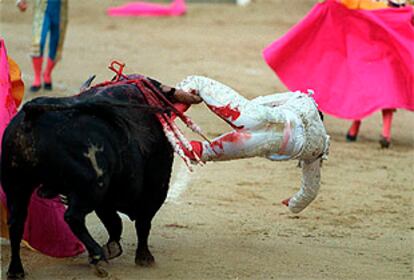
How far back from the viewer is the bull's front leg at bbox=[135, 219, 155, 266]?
480cm

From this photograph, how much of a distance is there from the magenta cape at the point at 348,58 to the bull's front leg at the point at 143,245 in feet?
12.3

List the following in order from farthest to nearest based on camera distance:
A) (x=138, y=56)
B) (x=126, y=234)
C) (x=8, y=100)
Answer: (x=138, y=56)
(x=126, y=234)
(x=8, y=100)

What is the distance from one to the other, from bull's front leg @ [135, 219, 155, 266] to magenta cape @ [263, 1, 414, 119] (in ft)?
12.3

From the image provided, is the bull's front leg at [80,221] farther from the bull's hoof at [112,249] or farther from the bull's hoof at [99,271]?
the bull's hoof at [112,249]

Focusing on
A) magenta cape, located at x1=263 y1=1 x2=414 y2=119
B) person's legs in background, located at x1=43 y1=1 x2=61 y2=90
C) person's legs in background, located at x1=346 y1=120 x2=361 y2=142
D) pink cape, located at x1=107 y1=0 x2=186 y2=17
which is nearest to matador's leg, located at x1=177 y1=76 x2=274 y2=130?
magenta cape, located at x1=263 y1=1 x2=414 y2=119

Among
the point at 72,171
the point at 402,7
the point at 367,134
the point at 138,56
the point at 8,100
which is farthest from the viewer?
the point at 138,56

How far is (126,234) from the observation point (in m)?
5.47

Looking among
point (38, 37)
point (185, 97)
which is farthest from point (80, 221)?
point (38, 37)

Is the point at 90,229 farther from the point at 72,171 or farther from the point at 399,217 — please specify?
the point at 399,217

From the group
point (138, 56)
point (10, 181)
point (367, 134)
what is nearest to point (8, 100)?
point (10, 181)

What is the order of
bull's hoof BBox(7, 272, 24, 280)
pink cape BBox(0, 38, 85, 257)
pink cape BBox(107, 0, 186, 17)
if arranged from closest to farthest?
bull's hoof BBox(7, 272, 24, 280) < pink cape BBox(0, 38, 85, 257) < pink cape BBox(107, 0, 186, 17)

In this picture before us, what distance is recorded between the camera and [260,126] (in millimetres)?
4738

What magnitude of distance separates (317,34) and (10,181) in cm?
465

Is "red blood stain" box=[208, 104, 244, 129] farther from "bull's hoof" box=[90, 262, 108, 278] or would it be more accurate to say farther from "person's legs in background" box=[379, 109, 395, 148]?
"person's legs in background" box=[379, 109, 395, 148]
